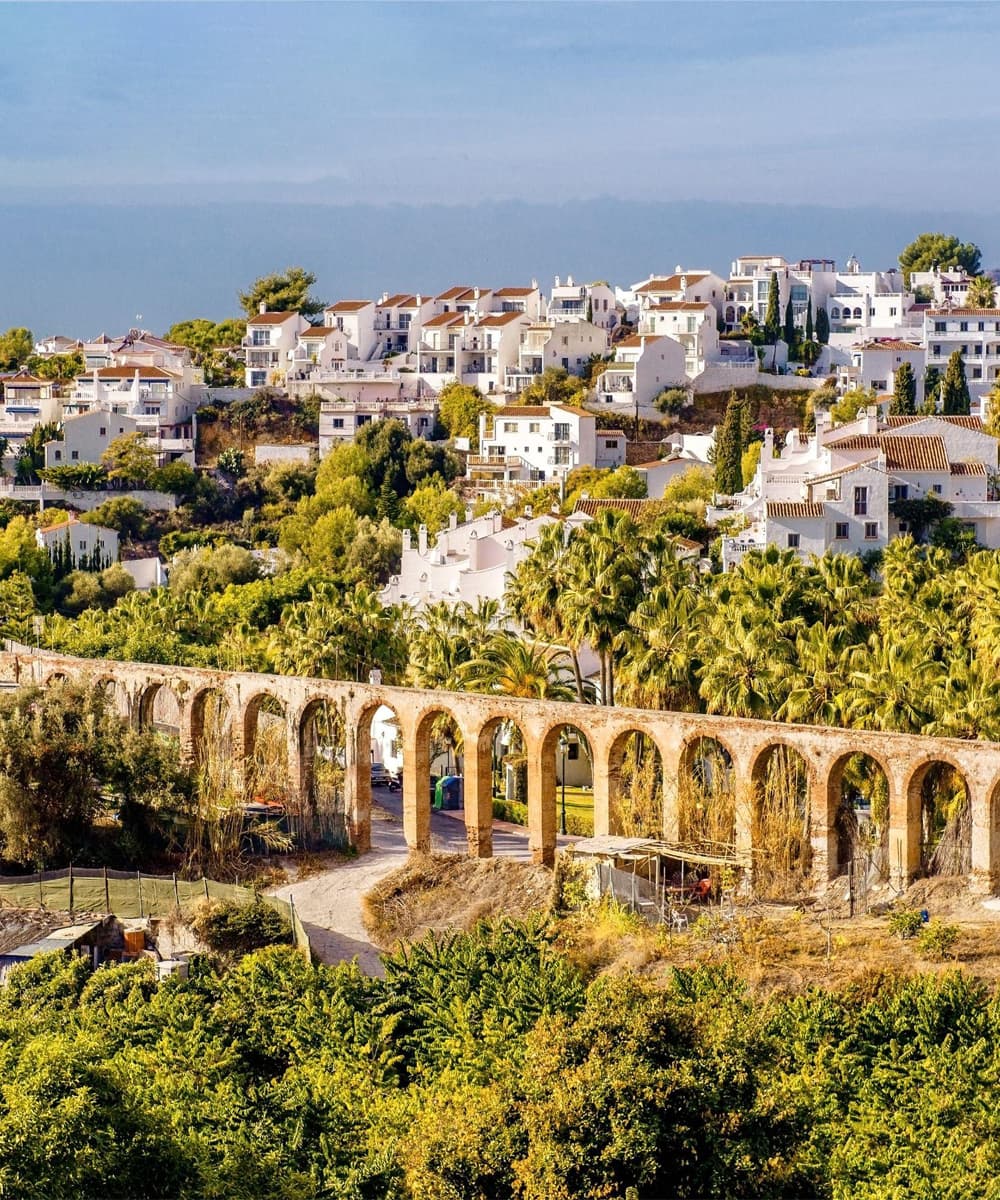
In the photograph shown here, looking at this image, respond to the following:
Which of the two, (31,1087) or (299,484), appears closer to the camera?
(31,1087)

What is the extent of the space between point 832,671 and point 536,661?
8.93 metres

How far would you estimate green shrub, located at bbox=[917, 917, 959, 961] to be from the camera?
3381cm

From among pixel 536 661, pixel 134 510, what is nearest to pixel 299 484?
pixel 134 510

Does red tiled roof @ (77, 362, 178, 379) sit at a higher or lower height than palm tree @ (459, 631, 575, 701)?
higher

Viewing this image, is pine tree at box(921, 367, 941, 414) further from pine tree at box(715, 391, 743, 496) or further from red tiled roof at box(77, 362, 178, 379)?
red tiled roof at box(77, 362, 178, 379)

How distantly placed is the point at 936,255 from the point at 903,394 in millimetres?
42417

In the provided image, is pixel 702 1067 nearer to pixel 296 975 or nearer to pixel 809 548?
pixel 296 975

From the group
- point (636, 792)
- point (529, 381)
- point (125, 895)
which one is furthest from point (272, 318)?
point (125, 895)

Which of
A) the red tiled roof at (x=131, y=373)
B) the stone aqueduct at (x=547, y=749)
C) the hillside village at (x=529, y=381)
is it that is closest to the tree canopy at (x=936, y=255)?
the hillside village at (x=529, y=381)

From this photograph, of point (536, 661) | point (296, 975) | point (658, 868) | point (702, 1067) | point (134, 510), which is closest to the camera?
point (702, 1067)

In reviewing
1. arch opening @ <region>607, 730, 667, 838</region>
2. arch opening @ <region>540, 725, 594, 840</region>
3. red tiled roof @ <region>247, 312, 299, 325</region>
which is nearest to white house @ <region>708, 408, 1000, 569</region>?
arch opening @ <region>540, 725, 594, 840</region>

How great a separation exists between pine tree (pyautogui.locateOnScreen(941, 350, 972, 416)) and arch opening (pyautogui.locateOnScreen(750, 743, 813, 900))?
1956 inches

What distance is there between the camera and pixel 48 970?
33.9 m

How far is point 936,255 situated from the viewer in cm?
12875
